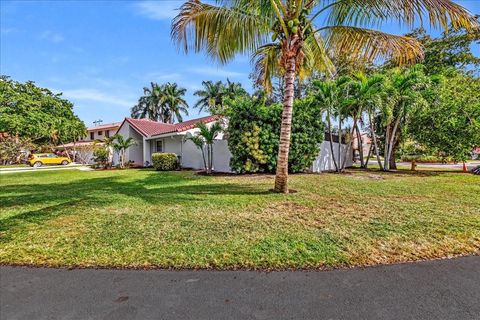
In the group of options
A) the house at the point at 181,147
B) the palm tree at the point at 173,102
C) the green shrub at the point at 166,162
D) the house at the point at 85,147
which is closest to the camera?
the house at the point at 181,147

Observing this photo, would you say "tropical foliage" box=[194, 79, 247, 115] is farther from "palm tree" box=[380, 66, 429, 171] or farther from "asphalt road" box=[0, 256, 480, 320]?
"asphalt road" box=[0, 256, 480, 320]

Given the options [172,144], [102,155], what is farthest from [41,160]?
[172,144]

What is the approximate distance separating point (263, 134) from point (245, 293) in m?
11.0

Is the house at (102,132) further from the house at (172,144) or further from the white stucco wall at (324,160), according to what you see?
the white stucco wall at (324,160)

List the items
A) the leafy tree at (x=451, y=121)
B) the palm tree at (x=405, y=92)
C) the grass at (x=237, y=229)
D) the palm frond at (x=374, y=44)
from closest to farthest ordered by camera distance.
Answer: the grass at (x=237, y=229) → the palm frond at (x=374, y=44) → the leafy tree at (x=451, y=121) → the palm tree at (x=405, y=92)

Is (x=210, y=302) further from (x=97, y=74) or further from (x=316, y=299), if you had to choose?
(x=97, y=74)

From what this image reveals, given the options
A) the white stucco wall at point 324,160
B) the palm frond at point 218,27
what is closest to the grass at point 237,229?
the palm frond at point 218,27

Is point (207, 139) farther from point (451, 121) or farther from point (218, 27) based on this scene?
point (451, 121)

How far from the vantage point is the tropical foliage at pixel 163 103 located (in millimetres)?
44344

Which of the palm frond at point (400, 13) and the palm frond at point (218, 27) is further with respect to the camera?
the palm frond at point (218, 27)

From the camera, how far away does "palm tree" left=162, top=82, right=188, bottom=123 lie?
4453 cm

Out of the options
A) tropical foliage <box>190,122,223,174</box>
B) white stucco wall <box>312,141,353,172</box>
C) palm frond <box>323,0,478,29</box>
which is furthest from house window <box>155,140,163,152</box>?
palm frond <box>323,0,478,29</box>

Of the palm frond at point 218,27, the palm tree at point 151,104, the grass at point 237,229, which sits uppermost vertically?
the palm tree at point 151,104

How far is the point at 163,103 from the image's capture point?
146 feet
